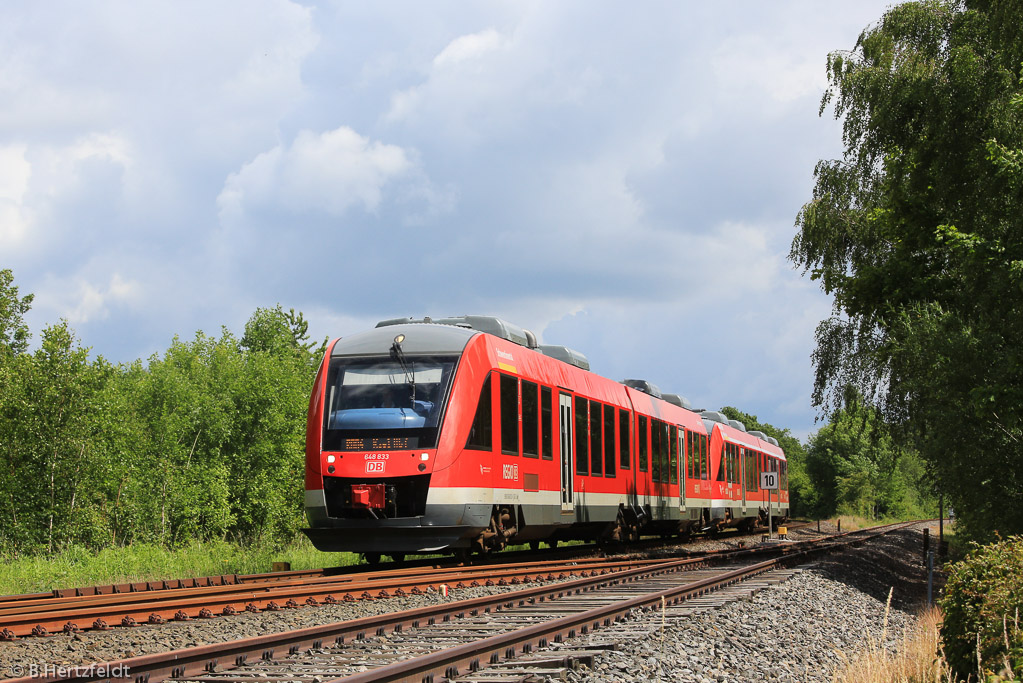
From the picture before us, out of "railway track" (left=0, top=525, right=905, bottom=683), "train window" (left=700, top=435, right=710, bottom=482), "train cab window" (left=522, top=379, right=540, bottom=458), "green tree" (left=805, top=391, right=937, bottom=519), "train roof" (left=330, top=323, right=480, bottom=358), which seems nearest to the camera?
"railway track" (left=0, top=525, right=905, bottom=683)

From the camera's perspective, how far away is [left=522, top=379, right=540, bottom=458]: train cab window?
16.5m

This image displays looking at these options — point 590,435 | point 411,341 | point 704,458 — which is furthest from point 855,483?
point 411,341

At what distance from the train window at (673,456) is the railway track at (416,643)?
12400 mm

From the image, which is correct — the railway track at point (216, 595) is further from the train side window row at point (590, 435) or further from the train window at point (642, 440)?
the train window at point (642, 440)

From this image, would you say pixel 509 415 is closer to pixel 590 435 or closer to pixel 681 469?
pixel 590 435

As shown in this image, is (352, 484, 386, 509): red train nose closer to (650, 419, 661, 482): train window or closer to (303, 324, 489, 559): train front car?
(303, 324, 489, 559): train front car

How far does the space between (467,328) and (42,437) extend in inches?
1018

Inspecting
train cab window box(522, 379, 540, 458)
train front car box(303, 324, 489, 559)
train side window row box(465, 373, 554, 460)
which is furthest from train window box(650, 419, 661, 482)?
train front car box(303, 324, 489, 559)

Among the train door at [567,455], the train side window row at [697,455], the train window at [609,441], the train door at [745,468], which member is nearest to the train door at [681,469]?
the train side window row at [697,455]

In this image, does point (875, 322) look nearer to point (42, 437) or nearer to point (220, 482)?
point (42, 437)

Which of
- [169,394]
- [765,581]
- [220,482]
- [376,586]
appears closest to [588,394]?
[765,581]

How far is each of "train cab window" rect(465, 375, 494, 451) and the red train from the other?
0.03 m

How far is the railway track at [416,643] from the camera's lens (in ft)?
22.0

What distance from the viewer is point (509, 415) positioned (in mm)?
16047
